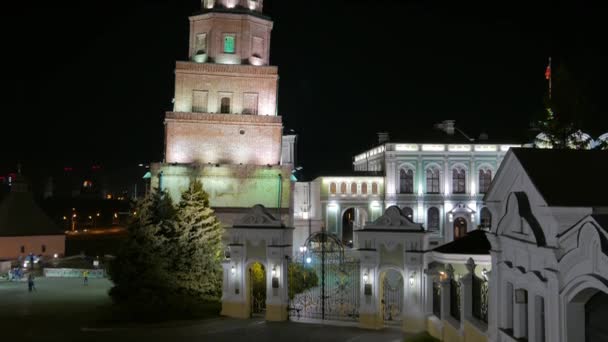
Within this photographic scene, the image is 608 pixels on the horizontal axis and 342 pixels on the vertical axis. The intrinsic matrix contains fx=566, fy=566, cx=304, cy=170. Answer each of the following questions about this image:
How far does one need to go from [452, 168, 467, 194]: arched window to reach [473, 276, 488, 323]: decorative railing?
33027 mm

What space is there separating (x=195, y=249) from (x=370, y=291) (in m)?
8.19

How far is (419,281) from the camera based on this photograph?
656 inches

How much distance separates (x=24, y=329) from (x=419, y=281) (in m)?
12.6

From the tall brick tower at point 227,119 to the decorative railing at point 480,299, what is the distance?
1990 centimetres

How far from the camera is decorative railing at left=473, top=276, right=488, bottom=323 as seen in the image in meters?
12.4

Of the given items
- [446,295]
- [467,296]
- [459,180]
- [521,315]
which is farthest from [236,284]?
[459,180]

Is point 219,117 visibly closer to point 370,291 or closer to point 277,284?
point 277,284

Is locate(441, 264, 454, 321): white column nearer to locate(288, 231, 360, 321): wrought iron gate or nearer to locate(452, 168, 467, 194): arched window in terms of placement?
locate(288, 231, 360, 321): wrought iron gate

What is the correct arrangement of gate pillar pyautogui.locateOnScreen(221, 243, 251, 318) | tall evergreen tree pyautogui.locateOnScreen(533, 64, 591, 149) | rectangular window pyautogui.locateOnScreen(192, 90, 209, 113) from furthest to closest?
rectangular window pyautogui.locateOnScreen(192, 90, 209, 113) → tall evergreen tree pyautogui.locateOnScreen(533, 64, 591, 149) → gate pillar pyautogui.locateOnScreen(221, 243, 251, 318)

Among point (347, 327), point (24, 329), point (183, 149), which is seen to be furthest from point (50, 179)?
point (347, 327)

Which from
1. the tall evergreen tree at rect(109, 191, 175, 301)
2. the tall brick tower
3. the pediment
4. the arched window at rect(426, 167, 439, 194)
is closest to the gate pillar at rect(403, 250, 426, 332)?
the pediment

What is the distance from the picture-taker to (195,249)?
2245 centimetres

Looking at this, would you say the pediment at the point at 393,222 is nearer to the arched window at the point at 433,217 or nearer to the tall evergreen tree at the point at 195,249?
the tall evergreen tree at the point at 195,249

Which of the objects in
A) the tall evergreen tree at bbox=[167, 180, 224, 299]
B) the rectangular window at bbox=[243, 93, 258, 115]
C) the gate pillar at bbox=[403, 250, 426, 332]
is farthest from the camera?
the rectangular window at bbox=[243, 93, 258, 115]
